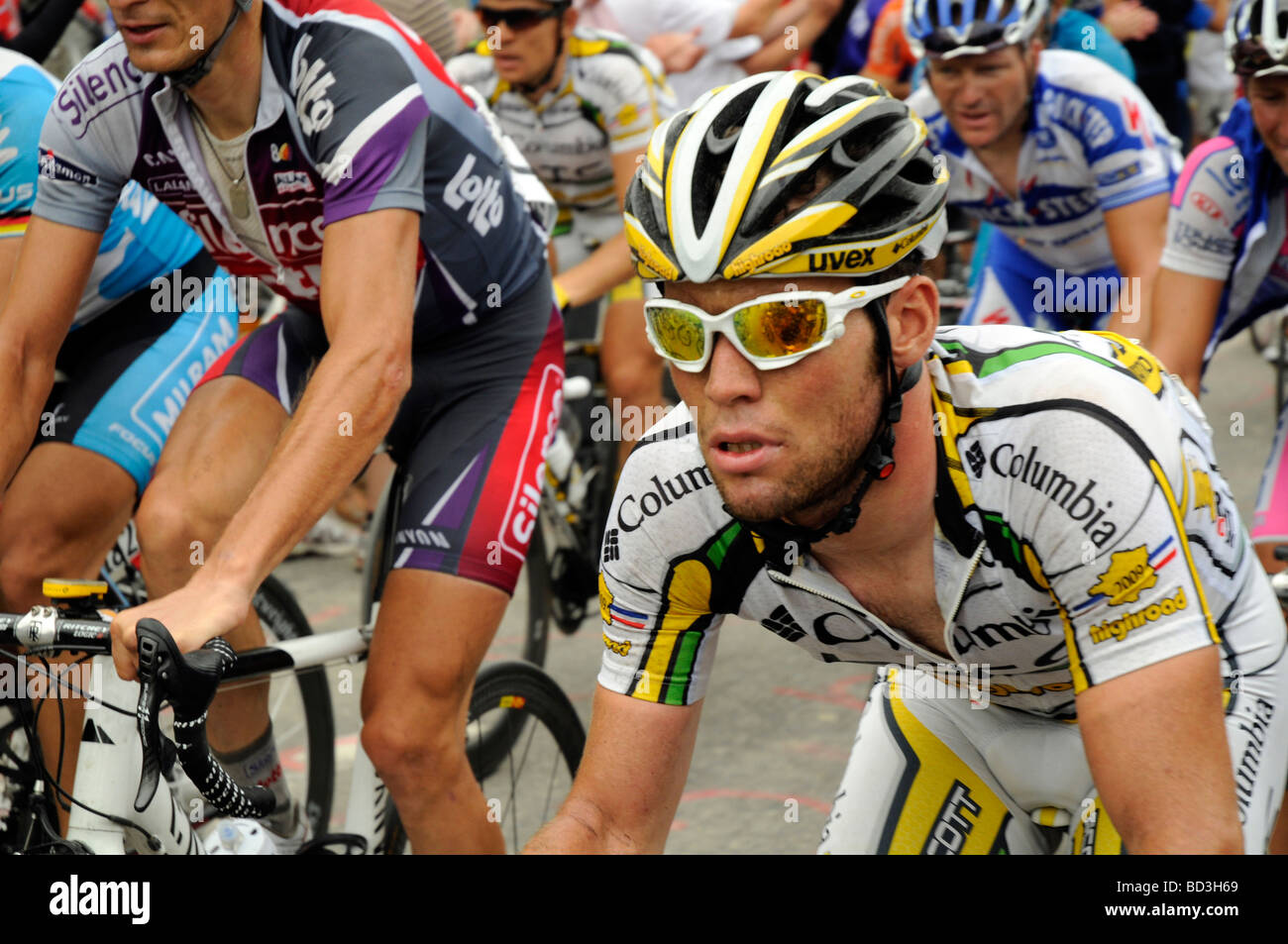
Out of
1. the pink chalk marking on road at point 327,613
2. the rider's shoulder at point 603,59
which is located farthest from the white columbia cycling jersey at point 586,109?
the pink chalk marking on road at point 327,613

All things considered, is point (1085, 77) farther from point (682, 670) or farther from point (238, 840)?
point (238, 840)

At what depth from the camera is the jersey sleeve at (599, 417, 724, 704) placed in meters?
2.43

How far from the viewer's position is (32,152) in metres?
3.76

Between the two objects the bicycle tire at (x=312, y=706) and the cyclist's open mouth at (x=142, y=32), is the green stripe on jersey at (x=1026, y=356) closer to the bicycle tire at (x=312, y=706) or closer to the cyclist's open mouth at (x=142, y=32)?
the cyclist's open mouth at (x=142, y=32)

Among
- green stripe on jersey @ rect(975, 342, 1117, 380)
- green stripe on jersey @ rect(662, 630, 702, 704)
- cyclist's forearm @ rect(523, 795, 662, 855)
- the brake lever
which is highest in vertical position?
green stripe on jersey @ rect(975, 342, 1117, 380)

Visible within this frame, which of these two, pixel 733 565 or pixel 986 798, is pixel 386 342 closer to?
pixel 733 565

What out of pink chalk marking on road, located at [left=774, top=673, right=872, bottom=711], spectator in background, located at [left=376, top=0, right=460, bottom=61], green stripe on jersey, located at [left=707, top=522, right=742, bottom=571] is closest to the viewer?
green stripe on jersey, located at [left=707, top=522, right=742, bottom=571]

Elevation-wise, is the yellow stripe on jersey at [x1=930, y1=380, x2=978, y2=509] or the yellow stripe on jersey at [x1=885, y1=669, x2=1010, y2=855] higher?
the yellow stripe on jersey at [x1=930, y1=380, x2=978, y2=509]

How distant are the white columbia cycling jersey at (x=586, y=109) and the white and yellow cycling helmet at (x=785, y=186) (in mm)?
4073

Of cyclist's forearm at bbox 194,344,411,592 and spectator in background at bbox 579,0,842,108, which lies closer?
cyclist's forearm at bbox 194,344,411,592

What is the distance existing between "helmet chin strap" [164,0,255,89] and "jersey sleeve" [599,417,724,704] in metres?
1.32

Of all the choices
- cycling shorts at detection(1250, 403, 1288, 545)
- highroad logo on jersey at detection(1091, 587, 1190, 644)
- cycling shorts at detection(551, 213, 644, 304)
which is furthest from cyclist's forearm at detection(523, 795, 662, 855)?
cycling shorts at detection(551, 213, 644, 304)

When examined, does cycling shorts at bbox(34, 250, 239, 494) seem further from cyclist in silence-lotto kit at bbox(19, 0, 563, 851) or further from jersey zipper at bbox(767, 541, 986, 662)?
jersey zipper at bbox(767, 541, 986, 662)

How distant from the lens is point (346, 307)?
2955mm
